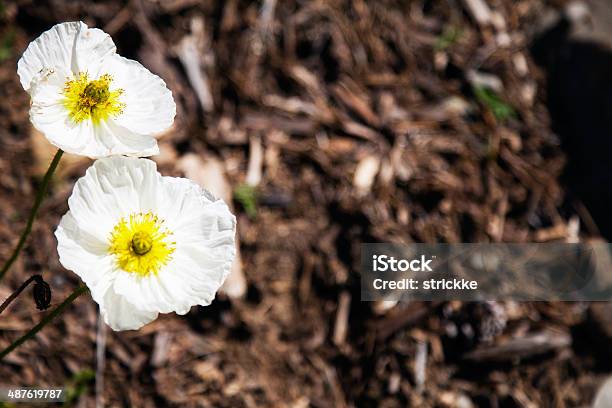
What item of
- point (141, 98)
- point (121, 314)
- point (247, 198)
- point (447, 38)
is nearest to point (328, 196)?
point (247, 198)

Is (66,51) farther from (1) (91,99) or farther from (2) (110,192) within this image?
(2) (110,192)

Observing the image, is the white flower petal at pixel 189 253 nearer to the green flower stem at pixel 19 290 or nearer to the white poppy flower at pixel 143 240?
the white poppy flower at pixel 143 240

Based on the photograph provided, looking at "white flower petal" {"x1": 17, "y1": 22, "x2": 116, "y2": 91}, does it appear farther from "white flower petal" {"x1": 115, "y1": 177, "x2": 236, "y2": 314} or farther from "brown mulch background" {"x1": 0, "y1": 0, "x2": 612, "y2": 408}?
"brown mulch background" {"x1": 0, "y1": 0, "x2": 612, "y2": 408}

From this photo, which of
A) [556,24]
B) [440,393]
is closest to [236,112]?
[440,393]

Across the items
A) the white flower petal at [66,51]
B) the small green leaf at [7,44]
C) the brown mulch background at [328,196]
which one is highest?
the small green leaf at [7,44]

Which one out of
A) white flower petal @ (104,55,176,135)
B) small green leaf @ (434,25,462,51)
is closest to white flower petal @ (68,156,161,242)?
white flower petal @ (104,55,176,135)

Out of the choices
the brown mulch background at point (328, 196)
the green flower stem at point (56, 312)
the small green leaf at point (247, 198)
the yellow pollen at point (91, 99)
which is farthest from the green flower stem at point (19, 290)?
the small green leaf at point (247, 198)

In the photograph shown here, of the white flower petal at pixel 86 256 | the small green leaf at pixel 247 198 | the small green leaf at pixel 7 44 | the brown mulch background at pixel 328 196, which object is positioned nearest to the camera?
the white flower petal at pixel 86 256
